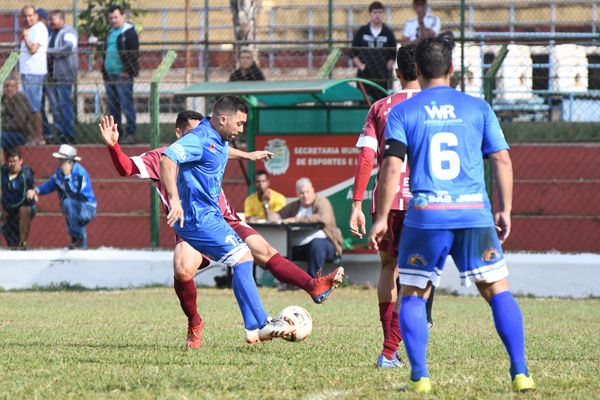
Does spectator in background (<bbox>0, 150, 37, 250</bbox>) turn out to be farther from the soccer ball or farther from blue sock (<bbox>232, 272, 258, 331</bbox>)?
the soccer ball

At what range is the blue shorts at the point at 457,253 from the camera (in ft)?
20.1

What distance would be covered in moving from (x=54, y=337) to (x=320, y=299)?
242 centimetres

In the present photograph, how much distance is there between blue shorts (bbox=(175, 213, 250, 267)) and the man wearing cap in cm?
822

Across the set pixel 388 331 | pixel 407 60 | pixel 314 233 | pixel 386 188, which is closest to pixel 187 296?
pixel 388 331

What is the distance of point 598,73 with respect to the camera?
668 inches

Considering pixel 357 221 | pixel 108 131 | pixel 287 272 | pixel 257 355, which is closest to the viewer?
pixel 357 221

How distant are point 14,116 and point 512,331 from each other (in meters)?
12.5

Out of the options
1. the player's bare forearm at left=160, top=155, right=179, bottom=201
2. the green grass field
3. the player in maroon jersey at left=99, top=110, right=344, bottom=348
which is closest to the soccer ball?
the green grass field

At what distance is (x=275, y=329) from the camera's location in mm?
7918

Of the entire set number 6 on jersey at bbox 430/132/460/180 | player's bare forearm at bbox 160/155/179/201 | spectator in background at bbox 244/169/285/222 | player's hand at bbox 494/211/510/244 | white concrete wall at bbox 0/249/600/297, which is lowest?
white concrete wall at bbox 0/249/600/297

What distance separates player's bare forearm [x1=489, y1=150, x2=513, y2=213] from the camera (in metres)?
6.20

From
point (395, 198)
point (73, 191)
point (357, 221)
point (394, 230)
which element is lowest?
point (73, 191)

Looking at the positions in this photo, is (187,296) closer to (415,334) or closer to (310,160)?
(415,334)

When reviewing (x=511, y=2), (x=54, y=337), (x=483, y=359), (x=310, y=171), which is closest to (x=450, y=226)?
(x=483, y=359)
